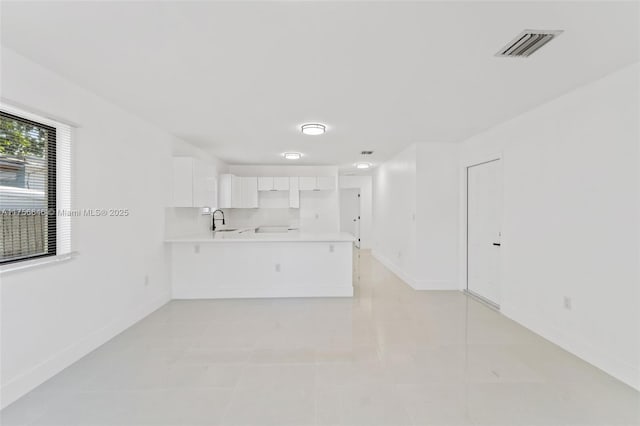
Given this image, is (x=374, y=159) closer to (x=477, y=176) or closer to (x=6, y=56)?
(x=477, y=176)

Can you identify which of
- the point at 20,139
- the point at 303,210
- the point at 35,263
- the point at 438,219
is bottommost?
the point at 35,263

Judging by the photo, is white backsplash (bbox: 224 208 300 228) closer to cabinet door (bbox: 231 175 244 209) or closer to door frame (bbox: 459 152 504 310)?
cabinet door (bbox: 231 175 244 209)

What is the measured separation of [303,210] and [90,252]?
17.1 ft

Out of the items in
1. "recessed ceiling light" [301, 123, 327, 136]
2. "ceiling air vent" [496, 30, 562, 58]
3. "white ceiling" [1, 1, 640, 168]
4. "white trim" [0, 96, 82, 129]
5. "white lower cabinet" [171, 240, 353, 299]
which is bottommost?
"white lower cabinet" [171, 240, 353, 299]

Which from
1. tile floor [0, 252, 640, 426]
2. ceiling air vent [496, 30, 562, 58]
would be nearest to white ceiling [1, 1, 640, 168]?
ceiling air vent [496, 30, 562, 58]

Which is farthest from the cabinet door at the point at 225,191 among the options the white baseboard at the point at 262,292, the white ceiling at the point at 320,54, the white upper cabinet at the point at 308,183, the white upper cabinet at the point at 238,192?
the white ceiling at the point at 320,54

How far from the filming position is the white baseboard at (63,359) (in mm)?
2020

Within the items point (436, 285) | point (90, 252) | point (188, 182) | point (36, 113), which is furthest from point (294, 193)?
point (36, 113)

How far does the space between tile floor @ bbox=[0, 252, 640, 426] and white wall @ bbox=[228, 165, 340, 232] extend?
405 cm

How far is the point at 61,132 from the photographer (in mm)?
2498

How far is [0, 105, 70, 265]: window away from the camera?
206cm

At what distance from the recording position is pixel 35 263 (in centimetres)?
223

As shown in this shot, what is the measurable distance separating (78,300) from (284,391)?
2.03m

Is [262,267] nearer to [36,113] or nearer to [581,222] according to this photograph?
[36,113]
